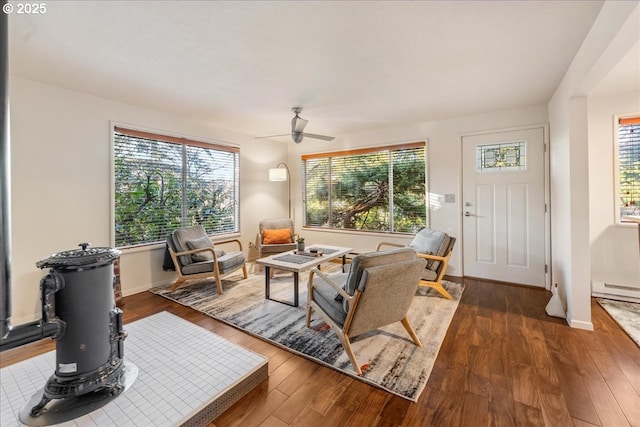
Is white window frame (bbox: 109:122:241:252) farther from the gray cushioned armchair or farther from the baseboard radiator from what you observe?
the baseboard radiator

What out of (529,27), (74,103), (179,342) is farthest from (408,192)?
(74,103)

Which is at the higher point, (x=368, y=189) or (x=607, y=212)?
(x=368, y=189)

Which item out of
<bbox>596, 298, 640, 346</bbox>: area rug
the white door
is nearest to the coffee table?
the white door

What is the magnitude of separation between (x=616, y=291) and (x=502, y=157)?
6.79 feet

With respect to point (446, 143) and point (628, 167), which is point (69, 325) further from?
point (628, 167)

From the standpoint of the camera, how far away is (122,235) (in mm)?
3564

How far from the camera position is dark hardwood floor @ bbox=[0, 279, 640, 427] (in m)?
1.56

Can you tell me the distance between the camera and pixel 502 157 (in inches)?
155

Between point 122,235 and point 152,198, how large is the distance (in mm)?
617

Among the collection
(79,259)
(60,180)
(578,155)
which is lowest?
(79,259)

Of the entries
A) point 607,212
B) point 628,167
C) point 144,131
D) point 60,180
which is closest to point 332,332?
point 60,180

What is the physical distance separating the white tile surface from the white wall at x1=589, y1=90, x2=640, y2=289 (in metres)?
4.23

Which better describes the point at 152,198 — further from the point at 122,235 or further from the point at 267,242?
the point at 267,242

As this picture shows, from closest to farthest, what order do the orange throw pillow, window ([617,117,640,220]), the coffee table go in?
the coffee table
window ([617,117,640,220])
the orange throw pillow
